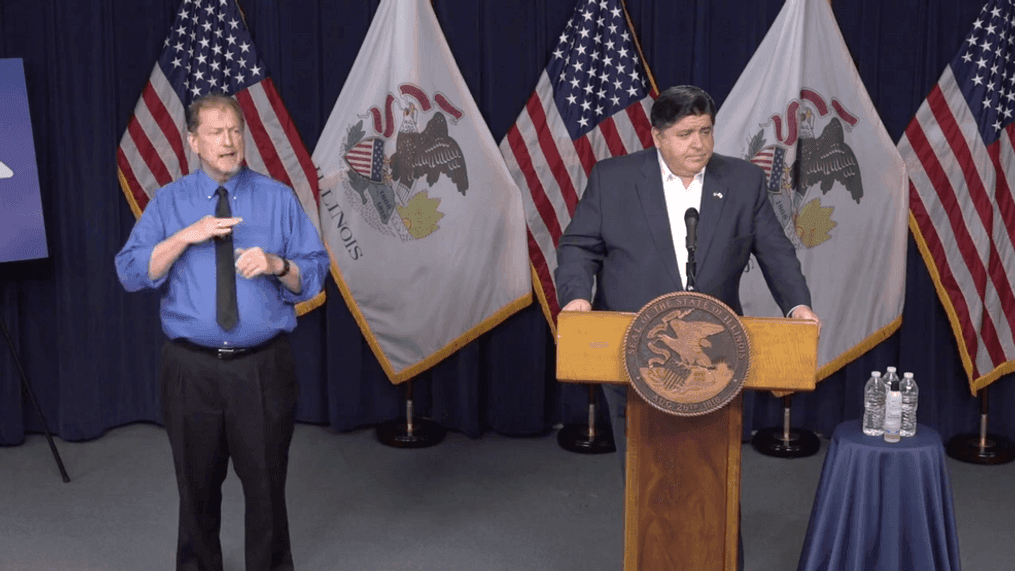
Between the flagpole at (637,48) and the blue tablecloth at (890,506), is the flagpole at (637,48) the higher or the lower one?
the higher one

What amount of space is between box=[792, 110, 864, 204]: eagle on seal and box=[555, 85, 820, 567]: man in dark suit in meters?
1.98

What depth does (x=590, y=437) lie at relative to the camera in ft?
15.6

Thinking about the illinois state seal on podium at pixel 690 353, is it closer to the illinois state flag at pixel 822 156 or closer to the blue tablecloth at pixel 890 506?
the blue tablecloth at pixel 890 506

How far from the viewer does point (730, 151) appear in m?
4.62

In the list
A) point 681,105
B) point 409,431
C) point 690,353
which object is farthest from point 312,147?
point 690,353

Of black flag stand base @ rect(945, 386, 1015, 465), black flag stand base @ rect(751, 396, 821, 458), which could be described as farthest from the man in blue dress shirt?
black flag stand base @ rect(945, 386, 1015, 465)

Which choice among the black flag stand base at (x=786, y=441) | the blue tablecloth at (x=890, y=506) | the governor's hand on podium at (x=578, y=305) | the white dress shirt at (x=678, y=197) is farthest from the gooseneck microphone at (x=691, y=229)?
the black flag stand base at (x=786, y=441)

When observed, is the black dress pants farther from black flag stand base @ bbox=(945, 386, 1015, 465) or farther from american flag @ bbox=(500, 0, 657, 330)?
black flag stand base @ bbox=(945, 386, 1015, 465)

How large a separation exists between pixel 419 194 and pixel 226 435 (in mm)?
2015

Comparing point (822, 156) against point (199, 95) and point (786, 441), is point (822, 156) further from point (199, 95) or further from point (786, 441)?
point (199, 95)

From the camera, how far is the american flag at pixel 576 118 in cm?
465

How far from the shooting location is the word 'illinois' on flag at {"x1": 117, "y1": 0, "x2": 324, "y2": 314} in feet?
15.7

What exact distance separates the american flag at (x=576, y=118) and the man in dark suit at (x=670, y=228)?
1899 millimetres

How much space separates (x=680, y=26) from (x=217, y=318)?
9.56 ft
